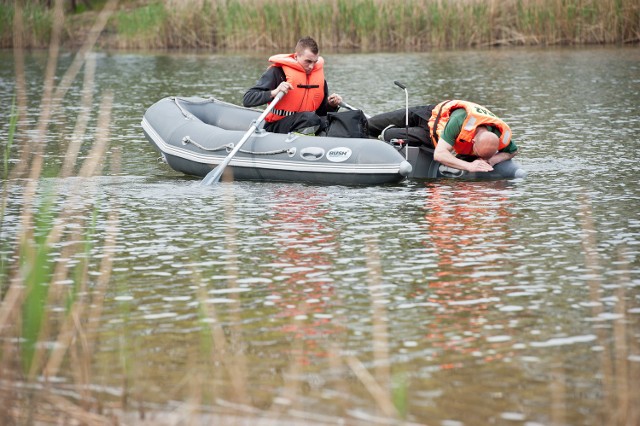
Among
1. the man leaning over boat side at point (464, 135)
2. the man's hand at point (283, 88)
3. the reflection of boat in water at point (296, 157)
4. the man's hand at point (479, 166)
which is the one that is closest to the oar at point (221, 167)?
the reflection of boat in water at point (296, 157)

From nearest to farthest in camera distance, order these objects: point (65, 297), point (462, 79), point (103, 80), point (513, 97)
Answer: point (65, 297) < point (513, 97) < point (462, 79) < point (103, 80)

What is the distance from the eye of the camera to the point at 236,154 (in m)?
9.45

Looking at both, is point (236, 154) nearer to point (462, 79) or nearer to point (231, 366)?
point (231, 366)

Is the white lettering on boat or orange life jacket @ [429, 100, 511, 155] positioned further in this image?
the white lettering on boat

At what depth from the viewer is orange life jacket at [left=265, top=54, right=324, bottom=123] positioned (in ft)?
32.3

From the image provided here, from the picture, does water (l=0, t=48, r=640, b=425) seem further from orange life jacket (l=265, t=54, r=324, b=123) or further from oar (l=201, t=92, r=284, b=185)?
orange life jacket (l=265, t=54, r=324, b=123)

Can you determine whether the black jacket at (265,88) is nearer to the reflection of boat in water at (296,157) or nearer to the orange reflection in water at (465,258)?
the reflection of boat in water at (296,157)

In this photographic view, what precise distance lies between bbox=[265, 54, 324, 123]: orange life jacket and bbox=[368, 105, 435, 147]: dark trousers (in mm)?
523

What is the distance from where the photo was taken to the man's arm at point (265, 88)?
31.9 ft

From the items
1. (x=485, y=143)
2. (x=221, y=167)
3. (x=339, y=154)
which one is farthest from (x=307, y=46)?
(x=485, y=143)

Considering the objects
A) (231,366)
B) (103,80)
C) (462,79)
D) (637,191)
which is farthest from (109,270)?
(103,80)

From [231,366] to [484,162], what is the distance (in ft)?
16.3

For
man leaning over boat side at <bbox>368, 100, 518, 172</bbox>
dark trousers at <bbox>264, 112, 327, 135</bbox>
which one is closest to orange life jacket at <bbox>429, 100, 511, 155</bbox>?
man leaning over boat side at <bbox>368, 100, 518, 172</bbox>

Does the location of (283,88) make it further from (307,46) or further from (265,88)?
(307,46)
